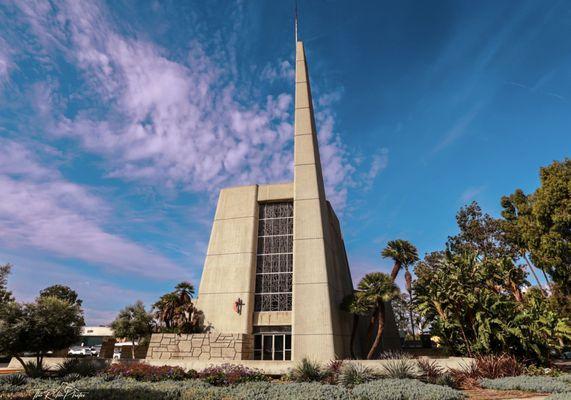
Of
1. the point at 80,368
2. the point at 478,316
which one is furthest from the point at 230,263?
the point at 478,316

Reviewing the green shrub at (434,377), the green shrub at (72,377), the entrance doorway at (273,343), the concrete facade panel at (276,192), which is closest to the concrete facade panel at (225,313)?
the entrance doorway at (273,343)

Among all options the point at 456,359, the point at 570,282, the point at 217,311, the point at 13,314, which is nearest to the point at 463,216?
the point at 570,282

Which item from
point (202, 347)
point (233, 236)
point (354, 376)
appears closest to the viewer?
point (354, 376)

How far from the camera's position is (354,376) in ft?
42.3

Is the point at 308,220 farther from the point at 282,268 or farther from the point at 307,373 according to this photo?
the point at 307,373

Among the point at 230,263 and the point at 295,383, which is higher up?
the point at 230,263

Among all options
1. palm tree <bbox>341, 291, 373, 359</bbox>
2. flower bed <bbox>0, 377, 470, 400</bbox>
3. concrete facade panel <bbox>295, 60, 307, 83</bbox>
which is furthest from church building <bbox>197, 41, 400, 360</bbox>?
flower bed <bbox>0, 377, 470, 400</bbox>

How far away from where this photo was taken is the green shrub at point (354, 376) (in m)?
12.6

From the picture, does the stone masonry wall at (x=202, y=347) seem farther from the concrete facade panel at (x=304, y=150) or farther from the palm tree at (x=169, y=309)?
the concrete facade panel at (x=304, y=150)

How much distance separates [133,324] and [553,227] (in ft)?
120

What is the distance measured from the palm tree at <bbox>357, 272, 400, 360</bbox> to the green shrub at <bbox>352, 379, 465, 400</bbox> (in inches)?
424

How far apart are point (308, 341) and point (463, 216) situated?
31.0 m

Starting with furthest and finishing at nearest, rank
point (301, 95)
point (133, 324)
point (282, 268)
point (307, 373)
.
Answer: point (133, 324) → point (301, 95) → point (282, 268) → point (307, 373)

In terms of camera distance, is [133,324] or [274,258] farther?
[133,324]
